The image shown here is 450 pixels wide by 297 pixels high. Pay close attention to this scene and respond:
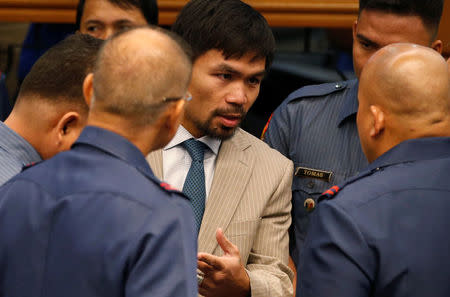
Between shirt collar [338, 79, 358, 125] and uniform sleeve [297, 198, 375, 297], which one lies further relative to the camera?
shirt collar [338, 79, 358, 125]

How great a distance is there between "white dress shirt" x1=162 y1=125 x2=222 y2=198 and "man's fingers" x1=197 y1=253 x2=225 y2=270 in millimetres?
304

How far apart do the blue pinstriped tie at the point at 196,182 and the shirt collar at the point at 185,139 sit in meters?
0.03

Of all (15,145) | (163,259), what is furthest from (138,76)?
(15,145)

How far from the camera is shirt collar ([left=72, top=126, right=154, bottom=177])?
54.5 inches

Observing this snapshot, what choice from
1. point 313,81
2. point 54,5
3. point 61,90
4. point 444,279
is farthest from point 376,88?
point 313,81

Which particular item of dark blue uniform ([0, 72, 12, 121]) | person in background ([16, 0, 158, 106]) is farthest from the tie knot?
dark blue uniform ([0, 72, 12, 121])

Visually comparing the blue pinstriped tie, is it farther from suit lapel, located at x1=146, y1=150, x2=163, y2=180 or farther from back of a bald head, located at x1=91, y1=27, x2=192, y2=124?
back of a bald head, located at x1=91, y1=27, x2=192, y2=124

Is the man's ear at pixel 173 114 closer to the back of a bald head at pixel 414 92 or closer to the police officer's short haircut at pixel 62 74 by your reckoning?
the police officer's short haircut at pixel 62 74

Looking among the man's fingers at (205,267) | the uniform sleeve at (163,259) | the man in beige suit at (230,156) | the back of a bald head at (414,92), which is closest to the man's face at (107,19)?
the man in beige suit at (230,156)

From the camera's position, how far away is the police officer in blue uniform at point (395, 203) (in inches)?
59.7

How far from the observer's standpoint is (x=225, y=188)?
2.09 m

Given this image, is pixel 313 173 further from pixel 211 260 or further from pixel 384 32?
pixel 211 260

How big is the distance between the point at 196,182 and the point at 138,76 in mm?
726

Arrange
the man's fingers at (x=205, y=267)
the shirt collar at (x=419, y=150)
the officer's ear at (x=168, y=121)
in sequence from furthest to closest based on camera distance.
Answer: the man's fingers at (x=205, y=267) → the shirt collar at (x=419, y=150) → the officer's ear at (x=168, y=121)
